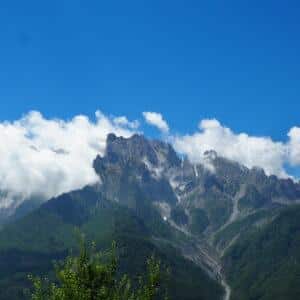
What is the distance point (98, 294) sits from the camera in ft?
146

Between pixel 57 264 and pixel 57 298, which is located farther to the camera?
pixel 57 264

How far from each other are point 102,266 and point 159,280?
5176 millimetres

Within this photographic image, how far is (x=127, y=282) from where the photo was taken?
156ft

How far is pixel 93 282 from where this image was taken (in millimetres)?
46031

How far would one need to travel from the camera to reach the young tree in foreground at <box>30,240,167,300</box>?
4409 centimetres

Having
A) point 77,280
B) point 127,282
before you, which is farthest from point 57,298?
point 127,282

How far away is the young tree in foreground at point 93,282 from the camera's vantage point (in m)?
44.1

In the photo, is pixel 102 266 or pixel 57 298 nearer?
pixel 57 298

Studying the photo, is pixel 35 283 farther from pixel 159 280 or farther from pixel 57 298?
pixel 159 280

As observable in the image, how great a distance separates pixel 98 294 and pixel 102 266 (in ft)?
9.52

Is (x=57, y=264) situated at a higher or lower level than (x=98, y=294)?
higher

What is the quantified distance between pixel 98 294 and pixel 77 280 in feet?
7.22

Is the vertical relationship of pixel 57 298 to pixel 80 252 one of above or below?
below

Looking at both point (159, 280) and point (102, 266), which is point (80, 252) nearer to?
point (102, 266)
